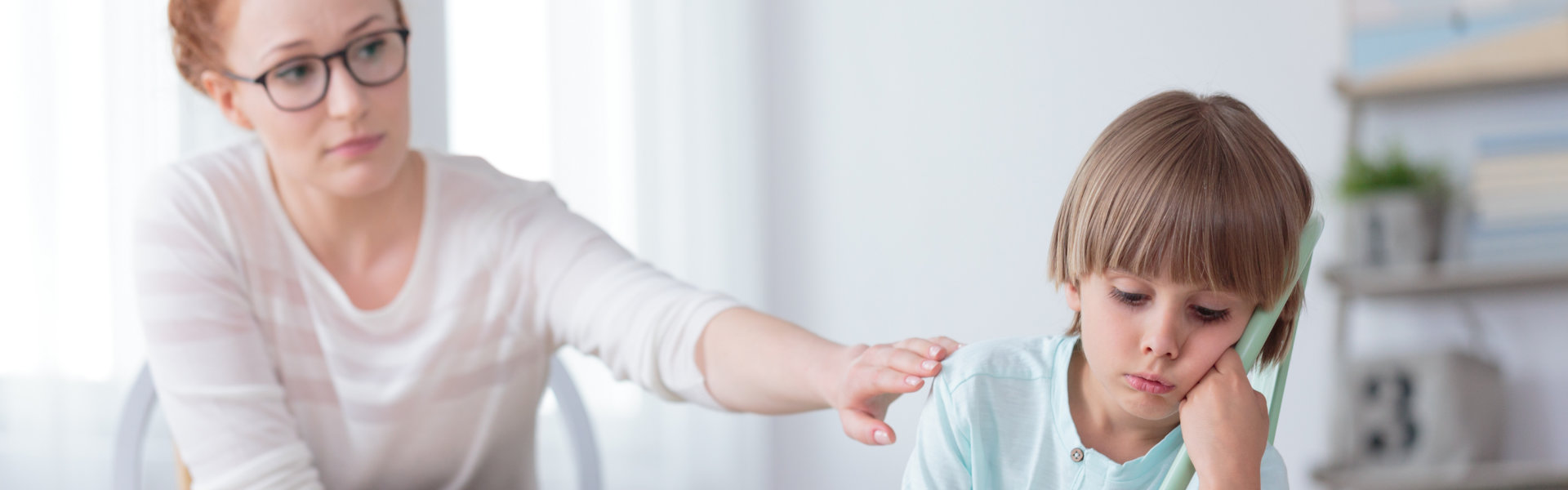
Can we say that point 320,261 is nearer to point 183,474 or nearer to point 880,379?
point 183,474

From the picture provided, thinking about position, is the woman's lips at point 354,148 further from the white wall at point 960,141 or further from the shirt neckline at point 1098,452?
the white wall at point 960,141

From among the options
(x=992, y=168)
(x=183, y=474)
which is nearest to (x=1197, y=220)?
(x=183, y=474)

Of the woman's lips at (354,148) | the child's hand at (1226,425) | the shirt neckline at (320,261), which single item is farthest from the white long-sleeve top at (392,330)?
the child's hand at (1226,425)

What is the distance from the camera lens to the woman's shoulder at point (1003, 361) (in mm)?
808

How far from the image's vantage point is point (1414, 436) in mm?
2049

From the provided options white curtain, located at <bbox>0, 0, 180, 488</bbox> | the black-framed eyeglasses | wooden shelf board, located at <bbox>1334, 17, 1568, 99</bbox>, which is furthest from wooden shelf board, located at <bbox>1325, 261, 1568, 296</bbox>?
white curtain, located at <bbox>0, 0, 180, 488</bbox>

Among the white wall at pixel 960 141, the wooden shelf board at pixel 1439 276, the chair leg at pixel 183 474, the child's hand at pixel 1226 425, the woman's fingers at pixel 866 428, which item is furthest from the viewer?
the white wall at pixel 960 141

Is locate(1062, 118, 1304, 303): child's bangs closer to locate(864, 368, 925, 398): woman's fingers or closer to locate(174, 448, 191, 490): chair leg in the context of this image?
locate(864, 368, 925, 398): woman's fingers

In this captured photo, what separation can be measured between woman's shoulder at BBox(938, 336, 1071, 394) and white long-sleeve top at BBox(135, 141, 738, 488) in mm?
268

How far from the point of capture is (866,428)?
81 cm

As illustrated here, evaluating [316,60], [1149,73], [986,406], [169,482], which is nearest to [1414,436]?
[1149,73]

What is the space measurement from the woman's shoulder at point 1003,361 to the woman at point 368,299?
0.23 feet

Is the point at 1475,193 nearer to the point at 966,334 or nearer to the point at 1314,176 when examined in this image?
the point at 1314,176

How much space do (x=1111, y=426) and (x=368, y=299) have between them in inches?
28.8
